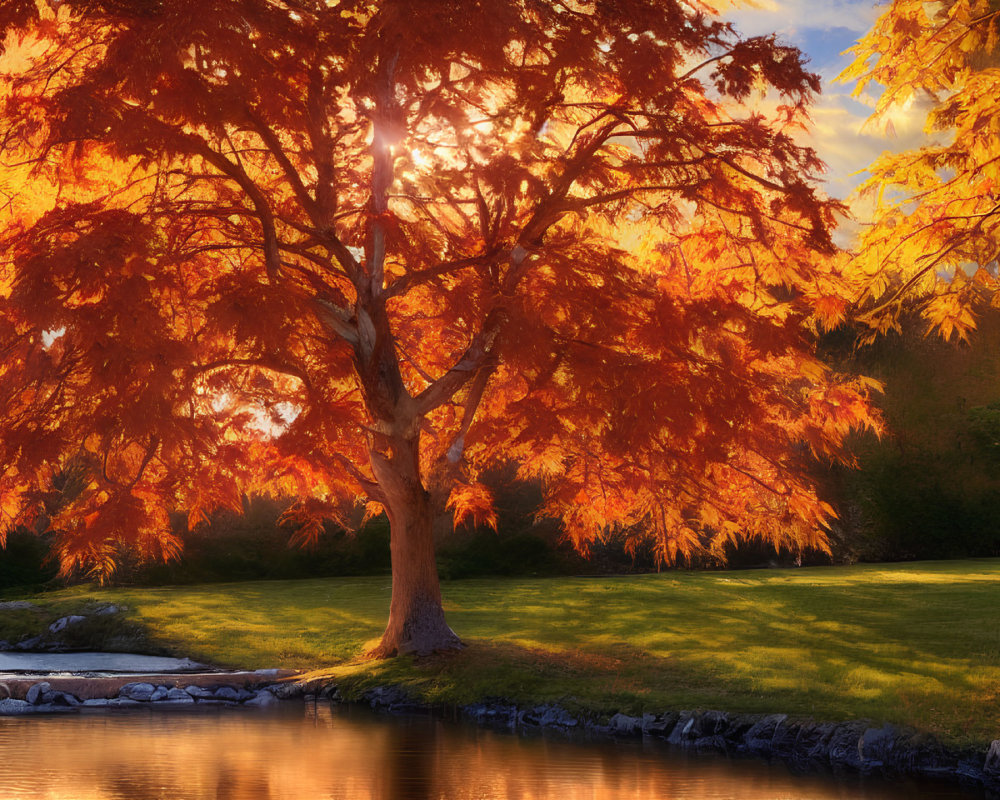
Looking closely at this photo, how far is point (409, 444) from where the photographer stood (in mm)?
13211

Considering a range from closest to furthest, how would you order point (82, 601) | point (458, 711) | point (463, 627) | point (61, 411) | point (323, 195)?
1. point (61, 411)
2. point (458, 711)
3. point (323, 195)
4. point (463, 627)
5. point (82, 601)

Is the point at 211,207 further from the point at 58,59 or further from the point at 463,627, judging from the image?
the point at 463,627

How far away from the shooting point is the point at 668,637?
1352cm

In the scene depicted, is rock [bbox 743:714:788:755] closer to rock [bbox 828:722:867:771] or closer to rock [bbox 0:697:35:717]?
rock [bbox 828:722:867:771]

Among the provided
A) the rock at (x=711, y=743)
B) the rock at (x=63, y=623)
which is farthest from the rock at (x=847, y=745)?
the rock at (x=63, y=623)

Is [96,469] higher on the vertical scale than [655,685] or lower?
higher

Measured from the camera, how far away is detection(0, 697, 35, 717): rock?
1173 cm

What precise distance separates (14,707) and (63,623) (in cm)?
483

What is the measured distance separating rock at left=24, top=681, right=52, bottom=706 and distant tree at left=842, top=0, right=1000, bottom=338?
422 inches

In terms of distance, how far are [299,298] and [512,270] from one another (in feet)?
8.36

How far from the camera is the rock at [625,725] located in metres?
9.98

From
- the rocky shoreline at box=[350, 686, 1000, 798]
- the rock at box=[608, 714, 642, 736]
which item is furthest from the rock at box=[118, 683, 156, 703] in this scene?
the rock at box=[608, 714, 642, 736]

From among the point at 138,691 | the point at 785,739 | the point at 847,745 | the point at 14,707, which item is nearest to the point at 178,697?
the point at 138,691

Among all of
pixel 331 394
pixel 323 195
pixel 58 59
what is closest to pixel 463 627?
pixel 331 394
